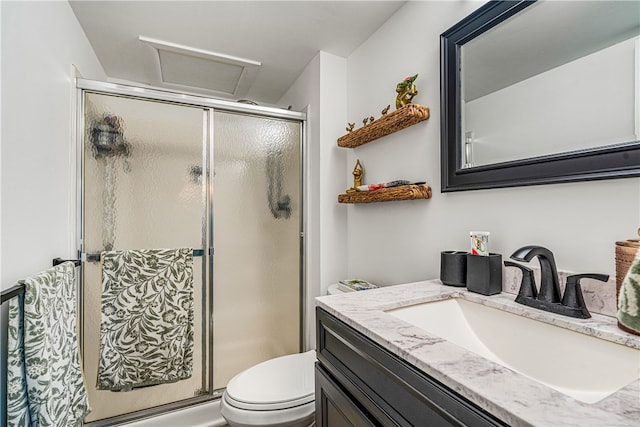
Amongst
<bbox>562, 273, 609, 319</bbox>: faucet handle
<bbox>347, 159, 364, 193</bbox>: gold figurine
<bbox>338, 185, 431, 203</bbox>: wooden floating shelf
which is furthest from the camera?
<bbox>347, 159, 364, 193</bbox>: gold figurine

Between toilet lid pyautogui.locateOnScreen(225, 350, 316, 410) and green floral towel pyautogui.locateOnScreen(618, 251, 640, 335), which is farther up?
green floral towel pyautogui.locateOnScreen(618, 251, 640, 335)

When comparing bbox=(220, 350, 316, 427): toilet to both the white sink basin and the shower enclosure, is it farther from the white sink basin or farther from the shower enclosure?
the white sink basin

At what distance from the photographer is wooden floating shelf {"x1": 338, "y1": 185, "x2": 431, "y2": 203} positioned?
51.3 inches

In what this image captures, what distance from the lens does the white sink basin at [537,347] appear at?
Answer: 2.09 feet

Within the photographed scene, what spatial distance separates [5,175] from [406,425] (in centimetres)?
130

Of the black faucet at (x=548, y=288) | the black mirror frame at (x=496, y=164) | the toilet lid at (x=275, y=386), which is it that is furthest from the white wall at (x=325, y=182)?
the black faucet at (x=548, y=288)

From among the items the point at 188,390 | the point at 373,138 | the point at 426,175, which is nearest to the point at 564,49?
the point at 426,175

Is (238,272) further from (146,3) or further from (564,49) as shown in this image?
(564,49)

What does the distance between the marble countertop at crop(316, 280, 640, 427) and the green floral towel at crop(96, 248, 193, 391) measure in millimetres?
1080

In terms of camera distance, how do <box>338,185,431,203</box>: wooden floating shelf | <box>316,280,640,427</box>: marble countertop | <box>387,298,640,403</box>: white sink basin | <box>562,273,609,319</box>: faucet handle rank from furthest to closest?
1. <box>338,185,431,203</box>: wooden floating shelf
2. <box>562,273,609,319</box>: faucet handle
3. <box>387,298,640,403</box>: white sink basin
4. <box>316,280,640,427</box>: marble countertop

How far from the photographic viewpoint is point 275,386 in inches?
50.6

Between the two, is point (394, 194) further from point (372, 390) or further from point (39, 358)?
point (39, 358)

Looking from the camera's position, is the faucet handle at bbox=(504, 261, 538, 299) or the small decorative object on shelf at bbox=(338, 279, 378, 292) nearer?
the faucet handle at bbox=(504, 261, 538, 299)

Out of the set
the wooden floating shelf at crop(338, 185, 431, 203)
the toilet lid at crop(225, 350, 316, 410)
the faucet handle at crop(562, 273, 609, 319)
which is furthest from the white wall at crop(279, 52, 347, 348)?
the faucet handle at crop(562, 273, 609, 319)
